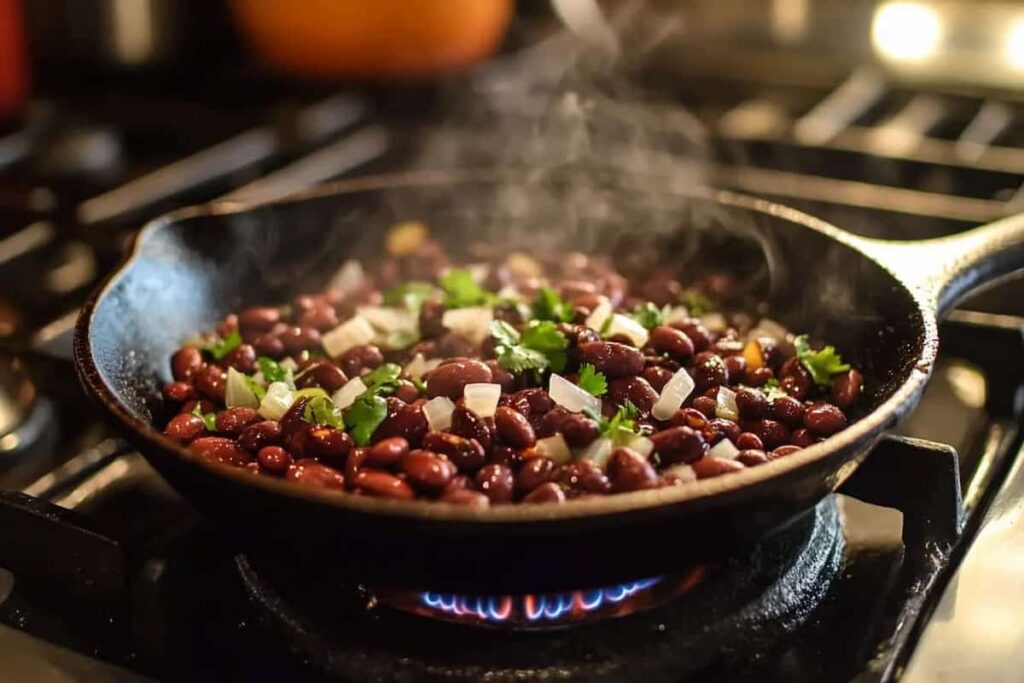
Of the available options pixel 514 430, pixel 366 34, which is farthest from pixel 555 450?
pixel 366 34

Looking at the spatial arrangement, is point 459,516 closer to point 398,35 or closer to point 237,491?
point 237,491

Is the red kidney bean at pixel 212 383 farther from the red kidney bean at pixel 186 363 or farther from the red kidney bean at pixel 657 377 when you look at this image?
the red kidney bean at pixel 657 377

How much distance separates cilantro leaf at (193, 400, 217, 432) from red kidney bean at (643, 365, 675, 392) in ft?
1.35

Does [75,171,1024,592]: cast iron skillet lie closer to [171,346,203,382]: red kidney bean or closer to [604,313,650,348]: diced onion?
[171,346,203,382]: red kidney bean

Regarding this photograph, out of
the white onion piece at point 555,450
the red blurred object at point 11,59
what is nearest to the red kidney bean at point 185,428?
the white onion piece at point 555,450

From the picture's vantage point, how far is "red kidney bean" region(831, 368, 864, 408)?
1.10 m

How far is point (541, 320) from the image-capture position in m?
1.22

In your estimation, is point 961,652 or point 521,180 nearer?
point 961,652

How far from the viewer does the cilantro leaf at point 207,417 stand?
1.06 meters

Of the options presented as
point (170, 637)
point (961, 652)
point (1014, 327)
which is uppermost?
point (1014, 327)

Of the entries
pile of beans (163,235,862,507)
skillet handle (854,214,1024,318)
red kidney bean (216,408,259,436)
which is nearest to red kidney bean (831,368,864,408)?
pile of beans (163,235,862,507)

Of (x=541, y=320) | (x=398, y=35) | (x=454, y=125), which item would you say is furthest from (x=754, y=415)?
(x=398, y=35)

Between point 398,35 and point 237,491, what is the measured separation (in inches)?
57.7

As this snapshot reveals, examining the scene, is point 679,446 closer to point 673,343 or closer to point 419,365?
point 673,343
